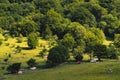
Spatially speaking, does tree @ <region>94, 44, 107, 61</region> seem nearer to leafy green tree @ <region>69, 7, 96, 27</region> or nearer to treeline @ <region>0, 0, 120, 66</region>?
treeline @ <region>0, 0, 120, 66</region>

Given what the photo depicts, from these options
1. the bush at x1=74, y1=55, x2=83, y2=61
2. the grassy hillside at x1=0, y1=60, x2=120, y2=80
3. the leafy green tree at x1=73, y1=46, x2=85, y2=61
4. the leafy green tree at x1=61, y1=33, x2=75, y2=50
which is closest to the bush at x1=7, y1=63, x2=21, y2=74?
the grassy hillside at x1=0, y1=60, x2=120, y2=80

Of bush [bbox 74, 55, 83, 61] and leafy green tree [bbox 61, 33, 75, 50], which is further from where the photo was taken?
leafy green tree [bbox 61, 33, 75, 50]

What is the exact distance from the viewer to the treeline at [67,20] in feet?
406

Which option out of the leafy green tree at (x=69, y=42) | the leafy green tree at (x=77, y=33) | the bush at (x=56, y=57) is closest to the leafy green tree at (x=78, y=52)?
the bush at (x=56, y=57)

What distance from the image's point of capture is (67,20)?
530 feet

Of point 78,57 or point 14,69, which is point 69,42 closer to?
point 78,57

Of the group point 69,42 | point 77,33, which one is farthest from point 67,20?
point 69,42

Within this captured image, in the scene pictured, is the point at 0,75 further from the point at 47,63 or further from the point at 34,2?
the point at 34,2

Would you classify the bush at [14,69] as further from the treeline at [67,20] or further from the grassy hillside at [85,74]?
the treeline at [67,20]

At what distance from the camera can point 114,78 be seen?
2621 inches

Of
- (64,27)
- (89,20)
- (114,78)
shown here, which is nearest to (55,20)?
(64,27)

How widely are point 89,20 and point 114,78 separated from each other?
100263mm

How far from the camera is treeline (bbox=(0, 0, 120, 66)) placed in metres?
124

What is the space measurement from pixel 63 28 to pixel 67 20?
32.8 ft
